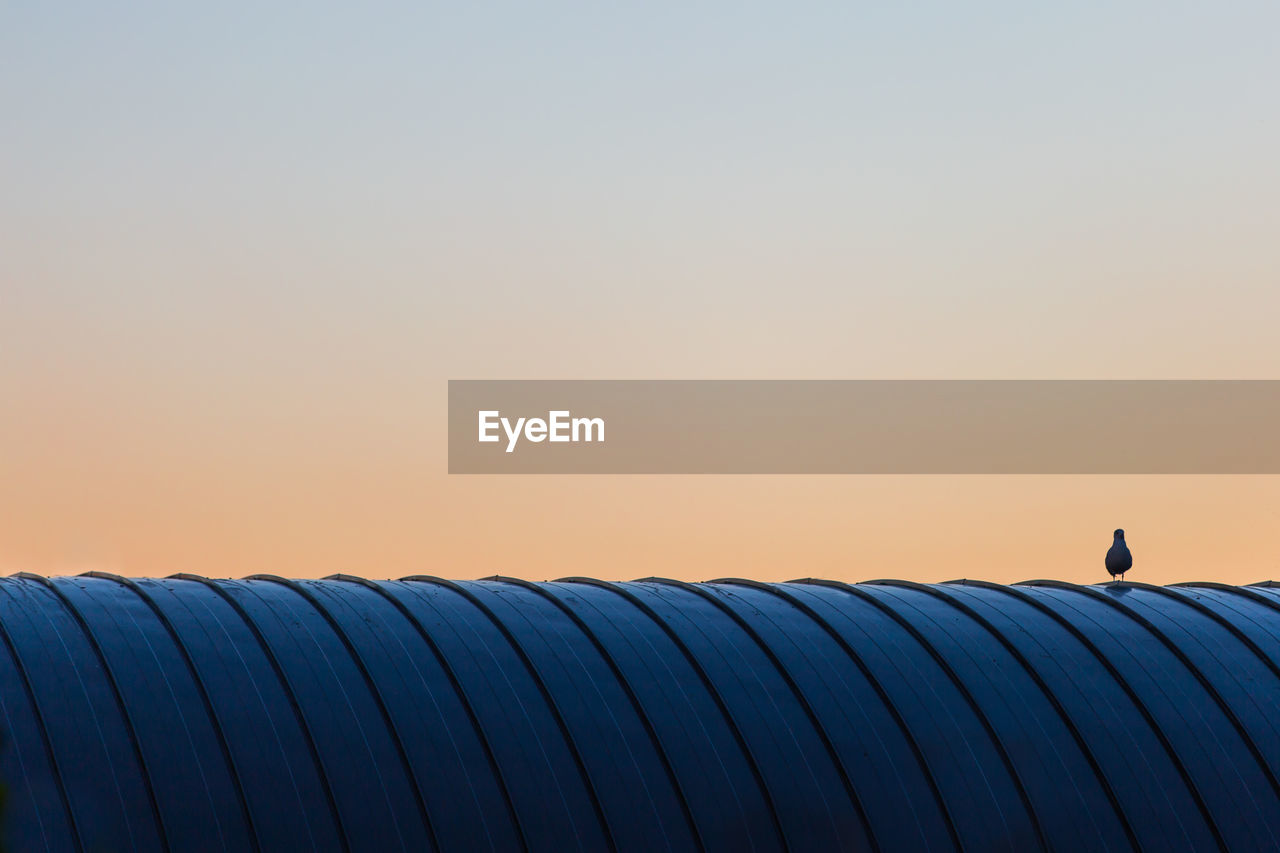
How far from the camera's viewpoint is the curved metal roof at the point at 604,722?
98.9 feet

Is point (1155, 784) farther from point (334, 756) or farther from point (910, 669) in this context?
point (334, 756)

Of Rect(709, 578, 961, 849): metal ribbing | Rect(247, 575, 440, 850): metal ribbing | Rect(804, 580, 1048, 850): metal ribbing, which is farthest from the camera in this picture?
Rect(804, 580, 1048, 850): metal ribbing

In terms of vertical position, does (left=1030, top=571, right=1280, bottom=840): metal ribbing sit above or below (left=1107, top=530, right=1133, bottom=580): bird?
below

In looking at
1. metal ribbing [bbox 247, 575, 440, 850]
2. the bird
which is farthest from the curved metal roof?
the bird

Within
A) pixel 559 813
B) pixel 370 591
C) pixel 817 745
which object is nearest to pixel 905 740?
pixel 817 745

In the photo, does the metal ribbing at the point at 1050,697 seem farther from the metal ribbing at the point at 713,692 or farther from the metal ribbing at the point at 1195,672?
the metal ribbing at the point at 713,692

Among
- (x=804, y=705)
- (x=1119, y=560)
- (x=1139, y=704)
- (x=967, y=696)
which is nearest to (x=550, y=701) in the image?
(x=804, y=705)

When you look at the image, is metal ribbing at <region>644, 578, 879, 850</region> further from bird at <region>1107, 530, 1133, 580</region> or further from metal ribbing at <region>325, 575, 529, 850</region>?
bird at <region>1107, 530, 1133, 580</region>

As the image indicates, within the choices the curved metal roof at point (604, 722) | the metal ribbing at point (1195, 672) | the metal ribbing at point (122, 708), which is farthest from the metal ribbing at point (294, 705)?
the metal ribbing at point (1195, 672)

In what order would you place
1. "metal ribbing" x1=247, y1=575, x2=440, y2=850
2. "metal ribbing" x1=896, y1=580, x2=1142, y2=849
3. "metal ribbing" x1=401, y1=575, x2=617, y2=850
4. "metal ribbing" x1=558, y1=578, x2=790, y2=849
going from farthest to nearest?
1. "metal ribbing" x1=896, y1=580, x2=1142, y2=849
2. "metal ribbing" x1=558, y1=578, x2=790, y2=849
3. "metal ribbing" x1=401, y1=575, x2=617, y2=850
4. "metal ribbing" x1=247, y1=575, x2=440, y2=850

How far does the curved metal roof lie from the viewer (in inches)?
1187

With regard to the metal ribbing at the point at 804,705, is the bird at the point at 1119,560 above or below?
above

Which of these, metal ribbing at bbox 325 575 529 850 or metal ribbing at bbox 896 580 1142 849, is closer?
metal ribbing at bbox 325 575 529 850

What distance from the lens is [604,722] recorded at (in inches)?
1323
